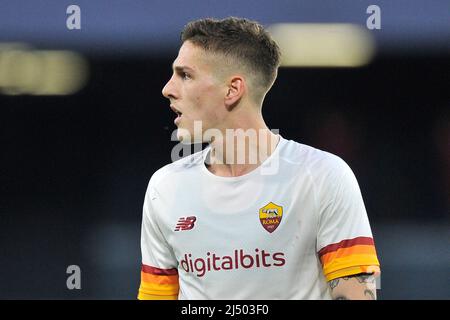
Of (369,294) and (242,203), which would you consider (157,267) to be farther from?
(369,294)

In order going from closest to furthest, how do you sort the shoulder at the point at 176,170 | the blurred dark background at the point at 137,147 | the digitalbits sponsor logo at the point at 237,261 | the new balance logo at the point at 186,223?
1. the digitalbits sponsor logo at the point at 237,261
2. the new balance logo at the point at 186,223
3. the shoulder at the point at 176,170
4. the blurred dark background at the point at 137,147

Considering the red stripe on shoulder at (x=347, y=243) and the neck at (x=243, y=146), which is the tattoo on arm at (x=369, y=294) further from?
the neck at (x=243, y=146)

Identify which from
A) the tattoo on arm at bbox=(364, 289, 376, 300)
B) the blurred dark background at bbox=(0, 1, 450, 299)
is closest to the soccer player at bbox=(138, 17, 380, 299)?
the tattoo on arm at bbox=(364, 289, 376, 300)

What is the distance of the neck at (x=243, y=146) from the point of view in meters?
2.75

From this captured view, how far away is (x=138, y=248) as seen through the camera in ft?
20.0

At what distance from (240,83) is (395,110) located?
4.02 m

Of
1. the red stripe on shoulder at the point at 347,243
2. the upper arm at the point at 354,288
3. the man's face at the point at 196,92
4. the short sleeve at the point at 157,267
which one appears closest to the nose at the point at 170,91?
the man's face at the point at 196,92

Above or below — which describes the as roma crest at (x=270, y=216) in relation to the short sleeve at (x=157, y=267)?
above

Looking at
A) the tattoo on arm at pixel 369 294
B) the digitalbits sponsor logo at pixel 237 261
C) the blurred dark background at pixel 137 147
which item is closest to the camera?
the tattoo on arm at pixel 369 294

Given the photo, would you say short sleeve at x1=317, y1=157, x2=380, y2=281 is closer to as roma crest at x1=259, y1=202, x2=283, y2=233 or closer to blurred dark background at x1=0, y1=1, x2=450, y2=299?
as roma crest at x1=259, y1=202, x2=283, y2=233

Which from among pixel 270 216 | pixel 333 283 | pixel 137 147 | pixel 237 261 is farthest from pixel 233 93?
pixel 137 147

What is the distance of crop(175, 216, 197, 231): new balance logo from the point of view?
2.71 meters
